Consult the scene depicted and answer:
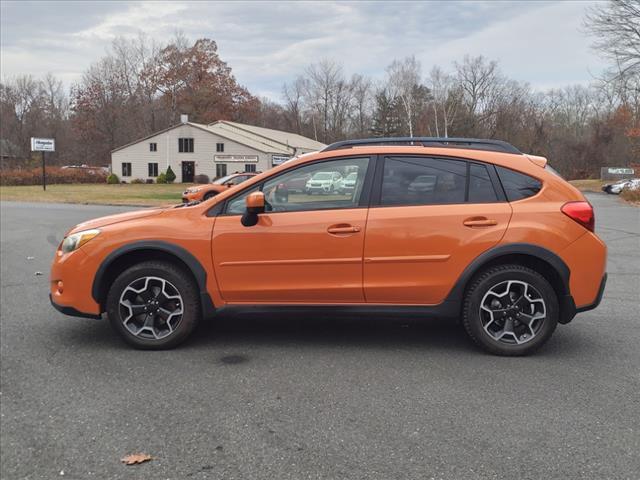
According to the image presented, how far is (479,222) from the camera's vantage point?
4.32 meters

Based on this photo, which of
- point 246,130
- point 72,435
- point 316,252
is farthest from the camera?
point 246,130

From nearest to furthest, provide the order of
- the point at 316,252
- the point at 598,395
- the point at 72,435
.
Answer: the point at 72,435 → the point at 598,395 → the point at 316,252

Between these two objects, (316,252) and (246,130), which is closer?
(316,252)

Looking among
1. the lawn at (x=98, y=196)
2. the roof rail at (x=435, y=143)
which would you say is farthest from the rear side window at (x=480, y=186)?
the lawn at (x=98, y=196)

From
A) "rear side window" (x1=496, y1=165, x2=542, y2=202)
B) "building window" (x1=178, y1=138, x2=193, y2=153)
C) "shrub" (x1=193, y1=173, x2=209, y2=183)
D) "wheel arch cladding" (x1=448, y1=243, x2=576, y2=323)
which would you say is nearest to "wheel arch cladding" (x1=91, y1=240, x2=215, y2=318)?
"wheel arch cladding" (x1=448, y1=243, x2=576, y2=323)

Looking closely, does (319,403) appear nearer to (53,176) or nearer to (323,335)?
(323,335)

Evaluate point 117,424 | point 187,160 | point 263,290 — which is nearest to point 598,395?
point 263,290

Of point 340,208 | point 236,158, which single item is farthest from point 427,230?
point 236,158

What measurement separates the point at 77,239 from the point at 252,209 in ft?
5.08

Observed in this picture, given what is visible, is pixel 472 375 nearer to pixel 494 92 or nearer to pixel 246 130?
pixel 246 130

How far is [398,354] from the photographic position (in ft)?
14.7

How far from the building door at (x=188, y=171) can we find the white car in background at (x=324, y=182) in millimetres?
51426

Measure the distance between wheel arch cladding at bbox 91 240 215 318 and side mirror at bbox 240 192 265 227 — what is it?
53 centimetres

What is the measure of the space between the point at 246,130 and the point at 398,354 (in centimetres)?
5656
